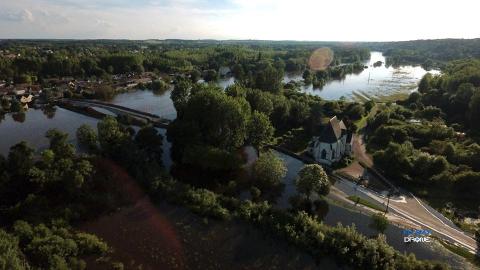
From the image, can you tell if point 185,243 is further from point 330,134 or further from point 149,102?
point 149,102

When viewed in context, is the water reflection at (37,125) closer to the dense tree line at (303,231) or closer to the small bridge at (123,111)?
the small bridge at (123,111)

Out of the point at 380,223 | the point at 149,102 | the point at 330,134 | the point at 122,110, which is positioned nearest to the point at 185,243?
the point at 380,223

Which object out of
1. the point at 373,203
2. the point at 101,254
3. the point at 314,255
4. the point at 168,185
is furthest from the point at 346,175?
the point at 101,254

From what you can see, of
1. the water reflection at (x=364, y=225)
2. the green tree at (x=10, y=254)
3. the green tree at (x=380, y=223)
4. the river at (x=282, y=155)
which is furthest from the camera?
the river at (x=282, y=155)

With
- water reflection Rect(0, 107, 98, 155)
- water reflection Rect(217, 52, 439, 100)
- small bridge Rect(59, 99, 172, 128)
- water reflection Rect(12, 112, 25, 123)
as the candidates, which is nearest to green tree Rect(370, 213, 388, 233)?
small bridge Rect(59, 99, 172, 128)

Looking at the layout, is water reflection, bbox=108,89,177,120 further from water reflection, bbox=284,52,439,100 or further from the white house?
water reflection, bbox=284,52,439,100

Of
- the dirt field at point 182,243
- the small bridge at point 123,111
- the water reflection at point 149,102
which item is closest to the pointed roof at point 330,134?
the dirt field at point 182,243

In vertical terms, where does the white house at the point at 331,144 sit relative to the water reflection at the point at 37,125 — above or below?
above
